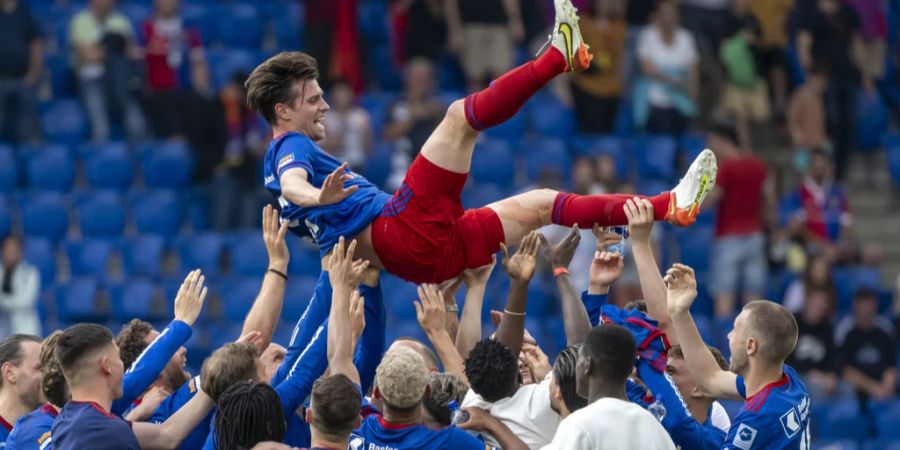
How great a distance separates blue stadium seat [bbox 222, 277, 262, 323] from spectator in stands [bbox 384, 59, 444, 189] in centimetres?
176

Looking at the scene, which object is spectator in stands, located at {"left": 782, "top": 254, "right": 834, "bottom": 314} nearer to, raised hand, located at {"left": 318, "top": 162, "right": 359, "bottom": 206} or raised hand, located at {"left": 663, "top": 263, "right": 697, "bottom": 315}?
raised hand, located at {"left": 663, "top": 263, "right": 697, "bottom": 315}

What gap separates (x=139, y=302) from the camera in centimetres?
1489

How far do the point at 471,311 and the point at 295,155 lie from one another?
125 centimetres

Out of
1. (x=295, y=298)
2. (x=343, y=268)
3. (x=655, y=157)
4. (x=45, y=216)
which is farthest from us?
(x=655, y=157)

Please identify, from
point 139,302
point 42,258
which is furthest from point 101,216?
point 139,302

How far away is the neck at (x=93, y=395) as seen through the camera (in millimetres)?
Result: 6734

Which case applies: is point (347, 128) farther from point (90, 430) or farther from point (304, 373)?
point (90, 430)

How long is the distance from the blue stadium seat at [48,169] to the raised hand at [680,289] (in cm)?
1031

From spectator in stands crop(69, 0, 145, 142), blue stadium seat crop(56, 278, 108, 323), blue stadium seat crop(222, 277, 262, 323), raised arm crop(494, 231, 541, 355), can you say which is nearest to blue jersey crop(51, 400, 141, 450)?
raised arm crop(494, 231, 541, 355)

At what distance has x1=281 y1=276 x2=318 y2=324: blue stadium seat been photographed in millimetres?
14758

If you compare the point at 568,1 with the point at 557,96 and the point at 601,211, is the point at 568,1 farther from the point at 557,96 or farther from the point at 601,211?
the point at 557,96

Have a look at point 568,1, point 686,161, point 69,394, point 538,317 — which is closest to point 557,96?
point 686,161

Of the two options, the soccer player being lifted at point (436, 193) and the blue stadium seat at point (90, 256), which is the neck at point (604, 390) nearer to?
the soccer player being lifted at point (436, 193)

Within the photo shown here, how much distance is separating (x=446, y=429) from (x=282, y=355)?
1.62 meters
